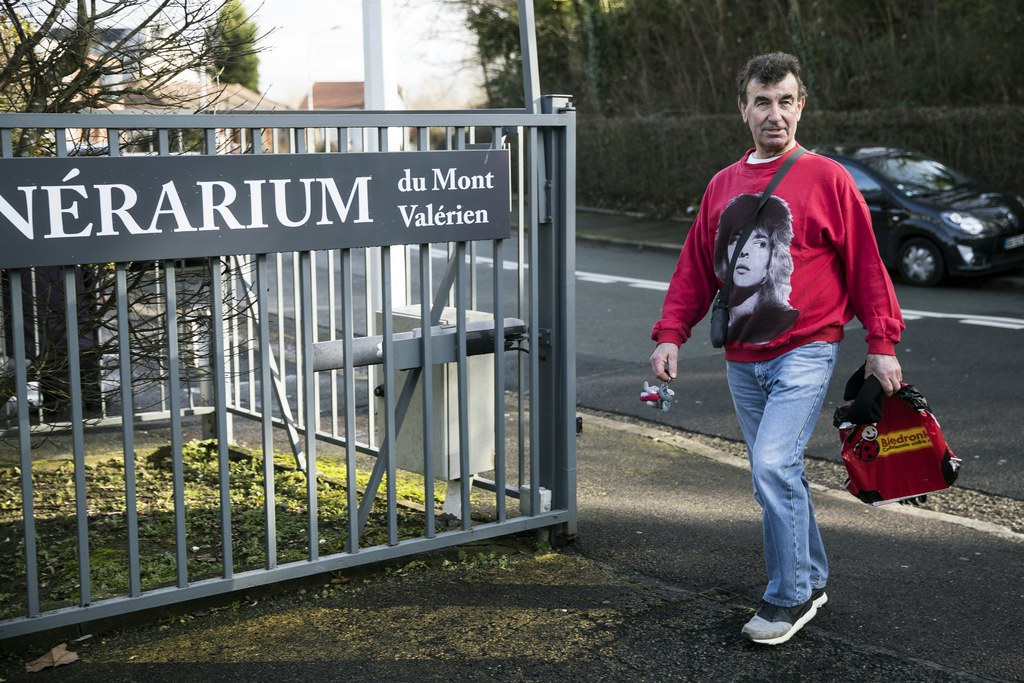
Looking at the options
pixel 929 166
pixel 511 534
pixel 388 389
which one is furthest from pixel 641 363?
pixel 929 166

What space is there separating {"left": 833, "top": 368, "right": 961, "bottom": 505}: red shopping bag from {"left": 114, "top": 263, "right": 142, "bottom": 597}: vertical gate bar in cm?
228

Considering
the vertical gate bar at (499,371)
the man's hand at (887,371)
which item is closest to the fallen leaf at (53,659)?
the vertical gate bar at (499,371)

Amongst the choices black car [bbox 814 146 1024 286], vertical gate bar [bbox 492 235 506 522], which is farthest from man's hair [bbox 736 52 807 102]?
black car [bbox 814 146 1024 286]

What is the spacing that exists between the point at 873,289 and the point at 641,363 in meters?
5.99

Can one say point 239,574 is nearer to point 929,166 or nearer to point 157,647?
point 157,647

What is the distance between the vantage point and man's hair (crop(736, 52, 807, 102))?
13.0 ft

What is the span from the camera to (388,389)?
439cm

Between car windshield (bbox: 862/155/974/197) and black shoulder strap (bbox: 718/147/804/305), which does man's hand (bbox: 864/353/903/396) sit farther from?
car windshield (bbox: 862/155/974/197)

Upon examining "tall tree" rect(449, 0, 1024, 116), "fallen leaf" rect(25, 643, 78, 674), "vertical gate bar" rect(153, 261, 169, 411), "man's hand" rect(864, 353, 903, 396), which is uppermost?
"tall tree" rect(449, 0, 1024, 116)

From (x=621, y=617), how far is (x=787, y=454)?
824 mm

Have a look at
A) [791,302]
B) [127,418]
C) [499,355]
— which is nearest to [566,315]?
[499,355]

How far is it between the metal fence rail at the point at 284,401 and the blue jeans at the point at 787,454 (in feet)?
3.42

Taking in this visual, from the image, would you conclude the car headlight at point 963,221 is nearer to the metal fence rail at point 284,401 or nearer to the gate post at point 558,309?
the metal fence rail at point 284,401

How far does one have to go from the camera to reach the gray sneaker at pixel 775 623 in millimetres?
3963
